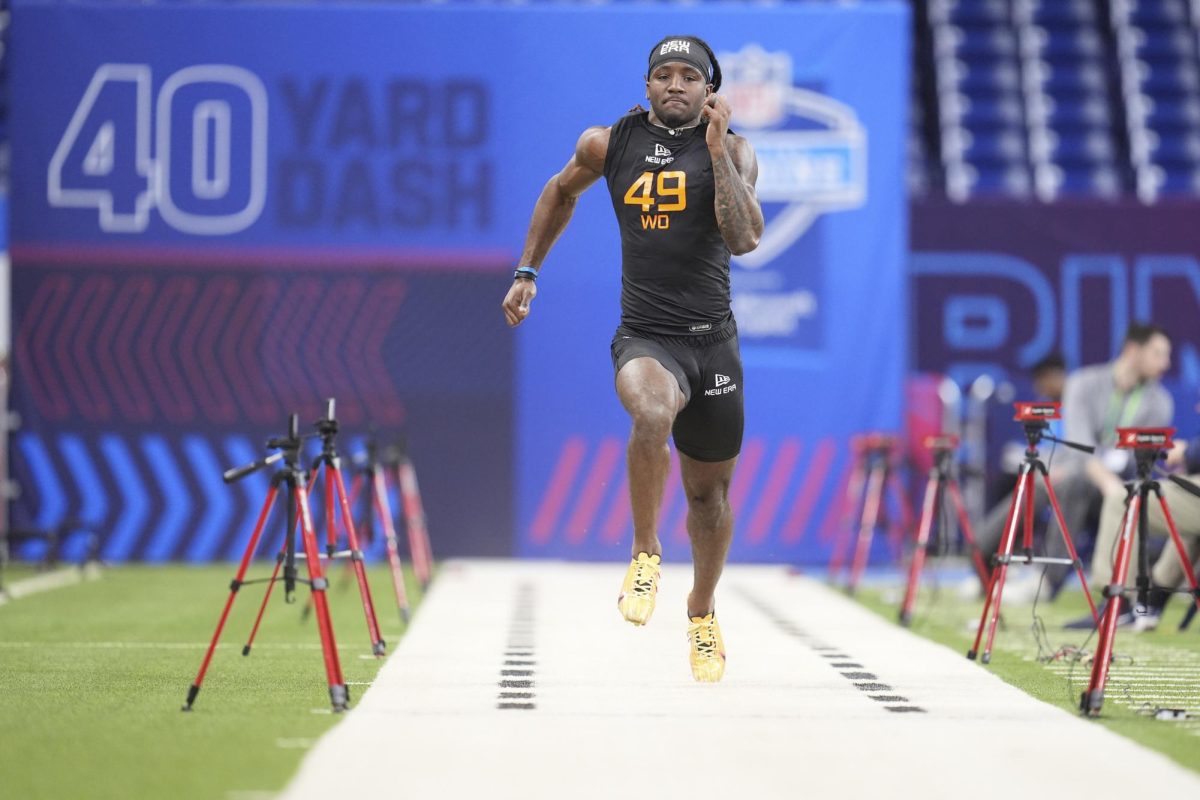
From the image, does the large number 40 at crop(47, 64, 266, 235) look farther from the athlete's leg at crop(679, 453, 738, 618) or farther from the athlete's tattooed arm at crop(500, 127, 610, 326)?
the athlete's leg at crop(679, 453, 738, 618)

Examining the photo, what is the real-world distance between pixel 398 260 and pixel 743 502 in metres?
2.90

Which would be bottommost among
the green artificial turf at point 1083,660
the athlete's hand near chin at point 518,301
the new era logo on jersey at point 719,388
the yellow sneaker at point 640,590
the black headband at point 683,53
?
the green artificial turf at point 1083,660

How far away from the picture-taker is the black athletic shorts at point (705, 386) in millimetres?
5422

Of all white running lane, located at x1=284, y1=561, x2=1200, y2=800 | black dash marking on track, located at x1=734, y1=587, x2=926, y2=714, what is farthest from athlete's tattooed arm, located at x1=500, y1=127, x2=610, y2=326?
black dash marking on track, located at x1=734, y1=587, x2=926, y2=714

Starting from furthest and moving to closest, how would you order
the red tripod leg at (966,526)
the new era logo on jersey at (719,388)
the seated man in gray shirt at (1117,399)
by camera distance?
the seated man in gray shirt at (1117,399) < the red tripod leg at (966,526) < the new era logo on jersey at (719,388)

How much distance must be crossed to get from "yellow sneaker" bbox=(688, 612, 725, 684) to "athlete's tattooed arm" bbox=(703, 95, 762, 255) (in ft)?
4.10

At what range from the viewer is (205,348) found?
465 inches

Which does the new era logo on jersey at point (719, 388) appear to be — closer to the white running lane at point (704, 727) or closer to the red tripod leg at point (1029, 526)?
the white running lane at point (704, 727)

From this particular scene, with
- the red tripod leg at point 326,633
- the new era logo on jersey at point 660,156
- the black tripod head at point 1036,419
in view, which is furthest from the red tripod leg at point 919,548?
the red tripod leg at point 326,633

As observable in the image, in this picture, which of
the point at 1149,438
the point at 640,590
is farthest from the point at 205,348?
the point at 1149,438

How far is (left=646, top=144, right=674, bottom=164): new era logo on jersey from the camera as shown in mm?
5488

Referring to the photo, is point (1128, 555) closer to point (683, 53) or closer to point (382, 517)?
point (683, 53)

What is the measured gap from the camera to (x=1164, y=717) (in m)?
5.00

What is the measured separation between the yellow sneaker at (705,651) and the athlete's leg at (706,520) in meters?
0.05
